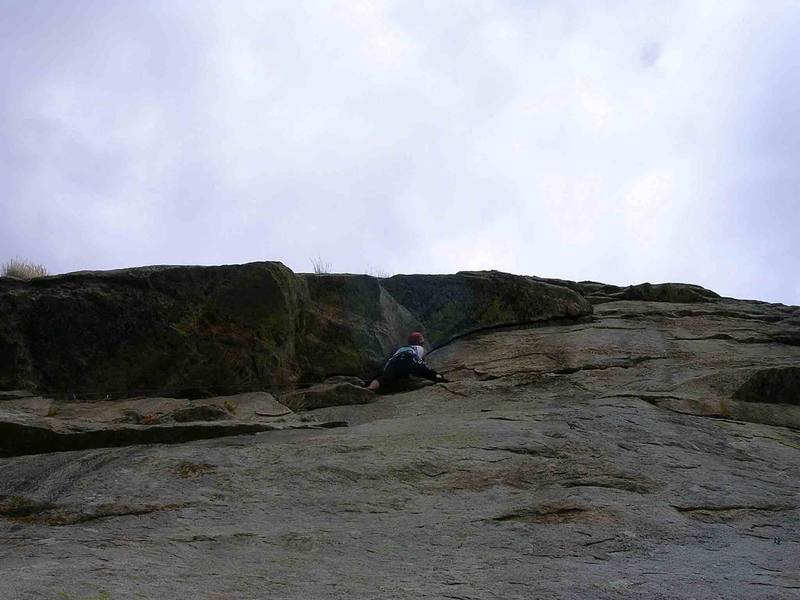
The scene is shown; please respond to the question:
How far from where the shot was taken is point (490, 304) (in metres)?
12.4

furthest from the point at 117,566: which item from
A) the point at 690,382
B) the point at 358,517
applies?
the point at 690,382

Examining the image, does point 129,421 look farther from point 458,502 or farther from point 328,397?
point 458,502

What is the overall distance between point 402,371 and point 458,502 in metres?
4.21

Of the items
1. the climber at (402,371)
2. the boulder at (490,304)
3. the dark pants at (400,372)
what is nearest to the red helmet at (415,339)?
the climber at (402,371)

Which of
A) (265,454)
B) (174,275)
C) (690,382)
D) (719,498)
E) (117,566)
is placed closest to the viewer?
(117,566)

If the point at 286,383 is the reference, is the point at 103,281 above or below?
above

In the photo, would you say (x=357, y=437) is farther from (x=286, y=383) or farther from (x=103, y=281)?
(x=103, y=281)

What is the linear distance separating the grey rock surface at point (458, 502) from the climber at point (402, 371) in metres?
0.50

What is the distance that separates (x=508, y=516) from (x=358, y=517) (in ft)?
3.33

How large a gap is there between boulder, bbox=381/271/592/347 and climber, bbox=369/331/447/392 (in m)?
1.78

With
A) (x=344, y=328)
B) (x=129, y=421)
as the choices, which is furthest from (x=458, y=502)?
(x=344, y=328)

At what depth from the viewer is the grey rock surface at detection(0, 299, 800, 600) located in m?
4.83

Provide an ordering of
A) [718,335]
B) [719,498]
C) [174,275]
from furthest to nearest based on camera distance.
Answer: [718,335], [174,275], [719,498]

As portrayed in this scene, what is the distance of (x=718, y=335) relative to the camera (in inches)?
440
